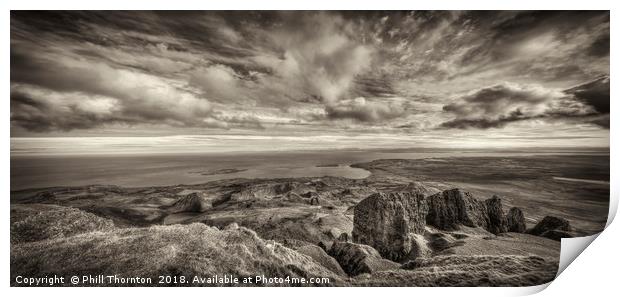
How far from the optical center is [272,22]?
5.63m

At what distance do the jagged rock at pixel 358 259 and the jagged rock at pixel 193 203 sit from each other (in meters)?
2.88

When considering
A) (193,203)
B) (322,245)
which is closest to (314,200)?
(322,245)

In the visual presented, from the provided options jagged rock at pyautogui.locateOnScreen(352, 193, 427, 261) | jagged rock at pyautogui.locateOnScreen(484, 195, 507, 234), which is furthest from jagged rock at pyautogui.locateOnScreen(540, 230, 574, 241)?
jagged rock at pyautogui.locateOnScreen(352, 193, 427, 261)

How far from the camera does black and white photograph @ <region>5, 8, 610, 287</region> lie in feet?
16.2

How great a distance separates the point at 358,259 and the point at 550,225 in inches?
157

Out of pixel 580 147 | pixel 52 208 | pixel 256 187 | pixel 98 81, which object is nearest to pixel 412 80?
pixel 580 147

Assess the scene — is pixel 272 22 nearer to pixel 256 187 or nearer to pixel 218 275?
pixel 256 187

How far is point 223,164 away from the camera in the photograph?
20.3ft

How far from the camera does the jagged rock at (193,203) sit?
19.6 ft

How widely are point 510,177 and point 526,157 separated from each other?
52cm

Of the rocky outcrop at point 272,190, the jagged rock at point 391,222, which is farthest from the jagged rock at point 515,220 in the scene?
the rocky outcrop at point 272,190

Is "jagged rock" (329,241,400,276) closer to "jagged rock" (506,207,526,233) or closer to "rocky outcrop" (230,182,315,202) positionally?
"rocky outcrop" (230,182,315,202)

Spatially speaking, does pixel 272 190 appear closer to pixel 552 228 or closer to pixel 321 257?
pixel 321 257
